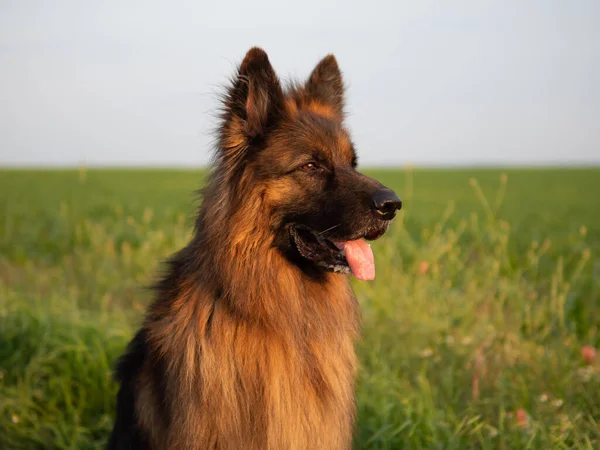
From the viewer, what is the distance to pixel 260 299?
3.04 metres

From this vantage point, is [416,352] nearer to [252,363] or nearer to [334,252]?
[334,252]

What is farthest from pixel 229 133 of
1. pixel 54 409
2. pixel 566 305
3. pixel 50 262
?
pixel 50 262

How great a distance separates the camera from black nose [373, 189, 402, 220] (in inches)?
121

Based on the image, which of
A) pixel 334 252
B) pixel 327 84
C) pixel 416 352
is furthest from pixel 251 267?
pixel 416 352

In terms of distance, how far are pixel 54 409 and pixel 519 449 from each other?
11.6 ft

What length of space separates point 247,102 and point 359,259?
1.06 metres

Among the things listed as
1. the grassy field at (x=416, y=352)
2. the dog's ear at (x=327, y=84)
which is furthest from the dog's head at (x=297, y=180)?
the grassy field at (x=416, y=352)

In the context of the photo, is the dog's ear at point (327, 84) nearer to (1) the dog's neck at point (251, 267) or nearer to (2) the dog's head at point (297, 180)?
(2) the dog's head at point (297, 180)

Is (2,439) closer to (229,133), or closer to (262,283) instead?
(262,283)

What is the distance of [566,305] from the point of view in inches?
264

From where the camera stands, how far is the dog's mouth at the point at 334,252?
3.12 metres

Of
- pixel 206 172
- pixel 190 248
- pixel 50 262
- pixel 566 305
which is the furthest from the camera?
pixel 50 262

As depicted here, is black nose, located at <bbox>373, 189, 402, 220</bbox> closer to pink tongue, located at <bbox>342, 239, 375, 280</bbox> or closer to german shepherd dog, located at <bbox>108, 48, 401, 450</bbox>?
german shepherd dog, located at <bbox>108, 48, 401, 450</bbox>

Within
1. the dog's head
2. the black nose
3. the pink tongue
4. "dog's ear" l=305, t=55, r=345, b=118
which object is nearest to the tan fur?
the dog's head
